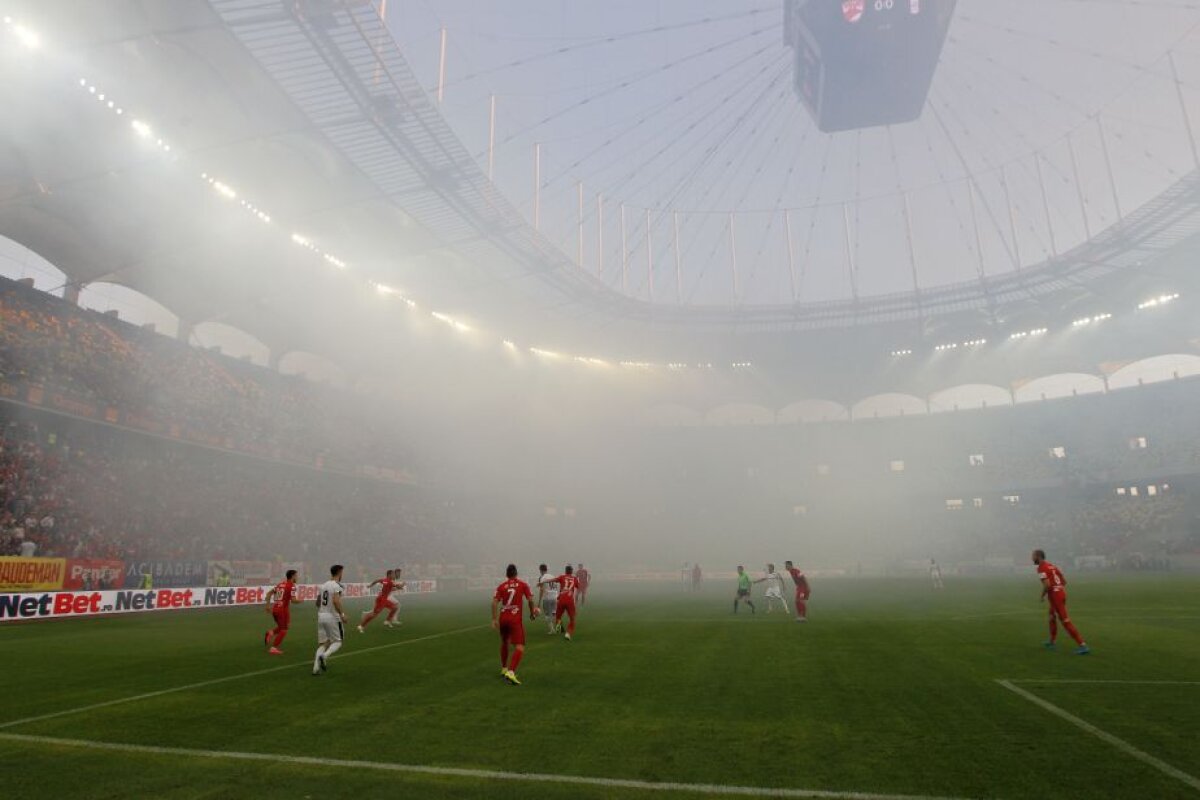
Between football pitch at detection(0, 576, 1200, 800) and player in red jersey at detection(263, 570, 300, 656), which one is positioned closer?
football pitch at detection(0, 576, 1200, 800)

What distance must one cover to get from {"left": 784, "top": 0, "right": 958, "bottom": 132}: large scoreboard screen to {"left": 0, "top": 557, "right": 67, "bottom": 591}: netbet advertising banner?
3632 centimetres

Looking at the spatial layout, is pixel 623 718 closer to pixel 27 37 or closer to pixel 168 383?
pixel 27 37

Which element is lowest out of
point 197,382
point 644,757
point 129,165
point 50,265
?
point 644,757

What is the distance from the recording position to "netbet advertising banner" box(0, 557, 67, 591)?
20.5m

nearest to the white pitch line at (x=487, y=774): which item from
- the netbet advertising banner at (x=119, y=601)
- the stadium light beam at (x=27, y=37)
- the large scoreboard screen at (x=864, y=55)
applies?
the netbet advertising banner at (x=119, y=601)

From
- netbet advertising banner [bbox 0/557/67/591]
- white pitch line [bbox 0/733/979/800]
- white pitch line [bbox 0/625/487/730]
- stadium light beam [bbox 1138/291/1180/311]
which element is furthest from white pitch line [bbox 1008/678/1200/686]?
stadium light beam [bbox 1138/291/1180/311]

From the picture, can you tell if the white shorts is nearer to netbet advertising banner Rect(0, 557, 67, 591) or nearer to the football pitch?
the football pitch

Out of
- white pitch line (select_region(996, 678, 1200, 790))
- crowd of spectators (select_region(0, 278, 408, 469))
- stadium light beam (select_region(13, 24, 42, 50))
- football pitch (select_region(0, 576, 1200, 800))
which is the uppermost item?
stadium light beam (select_region(13, 24, 42, 50))

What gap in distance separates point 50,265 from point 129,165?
10.8 meters

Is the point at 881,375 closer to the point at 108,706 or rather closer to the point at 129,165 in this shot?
the point at 129,165

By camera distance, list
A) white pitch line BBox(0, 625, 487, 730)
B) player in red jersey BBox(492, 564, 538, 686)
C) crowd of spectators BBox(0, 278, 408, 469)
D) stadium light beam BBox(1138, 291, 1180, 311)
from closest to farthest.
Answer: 1. white pitch line BBox(0, 625, 487, 730)
2. player in red jersey BBox(492, 564, 538, 686)
3. crowd of spectators BBox(0, 278, 408, 469)
4. stadium light beam BBox(1138, 291, 1180, 311)

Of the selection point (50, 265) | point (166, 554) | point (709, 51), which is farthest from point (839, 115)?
point (50, 265)

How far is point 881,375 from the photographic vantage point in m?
72.2

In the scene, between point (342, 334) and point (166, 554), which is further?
point (342, 334)
